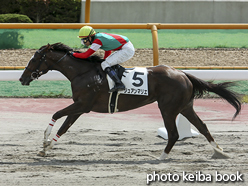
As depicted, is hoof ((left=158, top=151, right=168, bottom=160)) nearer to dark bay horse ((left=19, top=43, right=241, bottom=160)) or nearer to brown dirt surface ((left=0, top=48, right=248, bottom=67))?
dark bay horse ((left=19, top=43, right=241, bottom=160))

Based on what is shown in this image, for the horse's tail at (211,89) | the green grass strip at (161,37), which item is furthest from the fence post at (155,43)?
the horse's tail at (211,89)

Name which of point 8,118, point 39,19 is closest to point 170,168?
point 8,118

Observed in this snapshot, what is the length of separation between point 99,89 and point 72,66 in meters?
0.51

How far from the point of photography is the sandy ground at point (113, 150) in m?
4.80

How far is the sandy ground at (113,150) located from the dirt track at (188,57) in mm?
1080

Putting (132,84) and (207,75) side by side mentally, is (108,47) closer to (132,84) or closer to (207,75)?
(132,84)

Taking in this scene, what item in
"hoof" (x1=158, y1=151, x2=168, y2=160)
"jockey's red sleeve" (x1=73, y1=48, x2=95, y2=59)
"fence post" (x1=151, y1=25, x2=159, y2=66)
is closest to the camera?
"hoof" (x1=158, y1=151, x2=168, y2=160)

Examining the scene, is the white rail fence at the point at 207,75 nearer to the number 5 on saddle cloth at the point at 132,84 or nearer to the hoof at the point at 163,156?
the number 5 on saddle cloth at the point at 132,84

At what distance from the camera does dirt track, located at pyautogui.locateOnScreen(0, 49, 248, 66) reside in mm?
9336

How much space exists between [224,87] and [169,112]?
98cm

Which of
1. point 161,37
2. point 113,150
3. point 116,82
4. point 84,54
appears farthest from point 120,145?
point 161,37

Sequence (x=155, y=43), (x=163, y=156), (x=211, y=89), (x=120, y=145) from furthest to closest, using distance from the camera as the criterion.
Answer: (x=155, y=43)
(x=120, y=145)
(x=211, y=89)
(x=163, y=156)

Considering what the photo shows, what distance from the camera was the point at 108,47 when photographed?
5871 mm

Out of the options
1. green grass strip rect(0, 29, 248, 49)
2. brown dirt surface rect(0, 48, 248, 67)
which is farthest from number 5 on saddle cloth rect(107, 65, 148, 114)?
brown dirt surface rect(0, 48, 248, 67)
